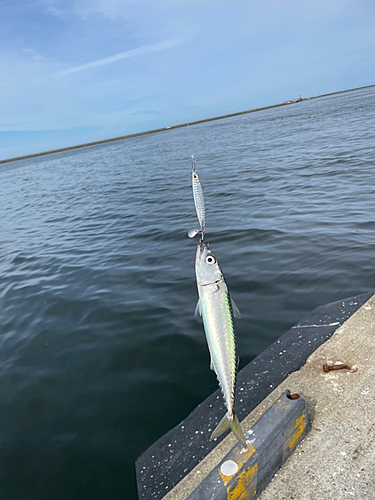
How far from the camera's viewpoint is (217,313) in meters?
2.12

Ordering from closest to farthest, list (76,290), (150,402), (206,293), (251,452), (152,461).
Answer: (206,293), (251,452), (152,461), (150,402), (76,290)

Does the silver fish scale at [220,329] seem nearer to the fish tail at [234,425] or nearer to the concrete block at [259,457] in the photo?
the fish tail at [234,425]

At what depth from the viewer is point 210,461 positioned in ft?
11.0

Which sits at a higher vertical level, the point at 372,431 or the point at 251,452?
the point at 251,452

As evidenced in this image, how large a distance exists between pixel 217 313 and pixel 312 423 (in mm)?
2208

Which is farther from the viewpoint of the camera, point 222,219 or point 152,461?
point 222,219

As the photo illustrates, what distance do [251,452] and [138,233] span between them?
1110cm

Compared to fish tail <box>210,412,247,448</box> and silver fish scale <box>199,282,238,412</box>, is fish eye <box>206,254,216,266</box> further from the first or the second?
fish tail <box>210,412,247,448</box>

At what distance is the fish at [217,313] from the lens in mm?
2088

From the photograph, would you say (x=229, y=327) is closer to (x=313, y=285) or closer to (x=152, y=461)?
(x=152, y=461)

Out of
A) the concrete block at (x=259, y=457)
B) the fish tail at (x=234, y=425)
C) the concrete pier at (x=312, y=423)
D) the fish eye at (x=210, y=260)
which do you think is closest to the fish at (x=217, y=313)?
the fish eye at (x=210, y=260)

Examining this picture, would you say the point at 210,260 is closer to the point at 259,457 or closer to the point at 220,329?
the point at 220,329

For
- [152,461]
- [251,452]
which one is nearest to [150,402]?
[152,461]

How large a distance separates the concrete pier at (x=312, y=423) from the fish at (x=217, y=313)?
1.48 meters
